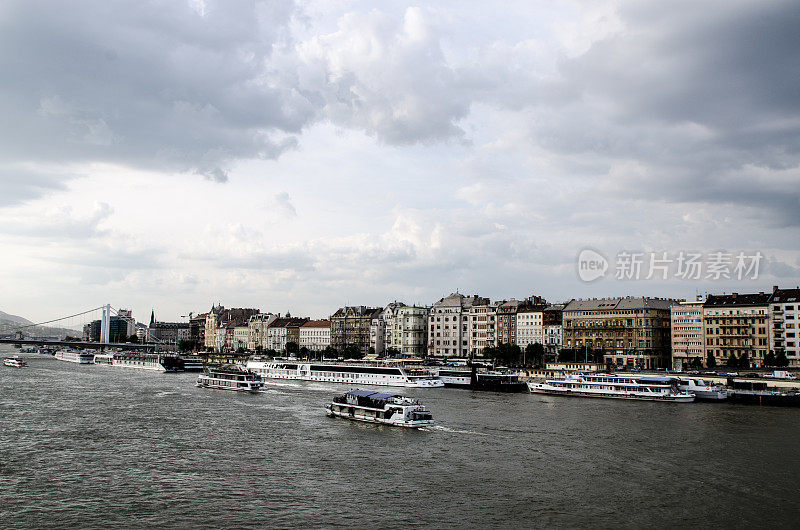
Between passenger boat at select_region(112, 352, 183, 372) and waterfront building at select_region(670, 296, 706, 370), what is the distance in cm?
9659

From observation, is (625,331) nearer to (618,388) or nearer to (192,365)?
(618,388)

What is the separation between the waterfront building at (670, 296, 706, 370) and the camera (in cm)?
12556

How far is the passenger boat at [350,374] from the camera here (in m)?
103

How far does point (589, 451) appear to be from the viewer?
45344mm

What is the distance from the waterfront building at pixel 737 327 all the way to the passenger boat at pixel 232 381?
77.8 meters

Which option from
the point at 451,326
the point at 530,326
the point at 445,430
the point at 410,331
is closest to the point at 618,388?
the point at 445,430

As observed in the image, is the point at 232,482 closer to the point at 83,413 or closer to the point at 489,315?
the point at 83,413

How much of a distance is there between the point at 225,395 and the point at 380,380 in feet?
89.4

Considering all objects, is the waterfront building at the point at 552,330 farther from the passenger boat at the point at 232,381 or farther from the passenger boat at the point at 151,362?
the passenger boat at the point at 151,362

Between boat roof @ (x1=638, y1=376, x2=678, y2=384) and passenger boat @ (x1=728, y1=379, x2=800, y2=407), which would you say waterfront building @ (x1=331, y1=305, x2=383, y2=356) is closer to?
boat roof @ (x1=638, y1=376, x2=678, y2=384)

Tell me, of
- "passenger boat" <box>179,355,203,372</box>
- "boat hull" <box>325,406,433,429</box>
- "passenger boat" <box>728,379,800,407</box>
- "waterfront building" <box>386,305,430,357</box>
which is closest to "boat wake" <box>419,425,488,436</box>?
"boat hull" <box>325,406,433,429</box>

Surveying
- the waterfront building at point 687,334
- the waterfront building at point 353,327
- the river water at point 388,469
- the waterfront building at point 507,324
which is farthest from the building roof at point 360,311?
the river water at point 388,469

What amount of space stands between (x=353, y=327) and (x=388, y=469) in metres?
146

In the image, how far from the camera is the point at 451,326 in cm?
16100
